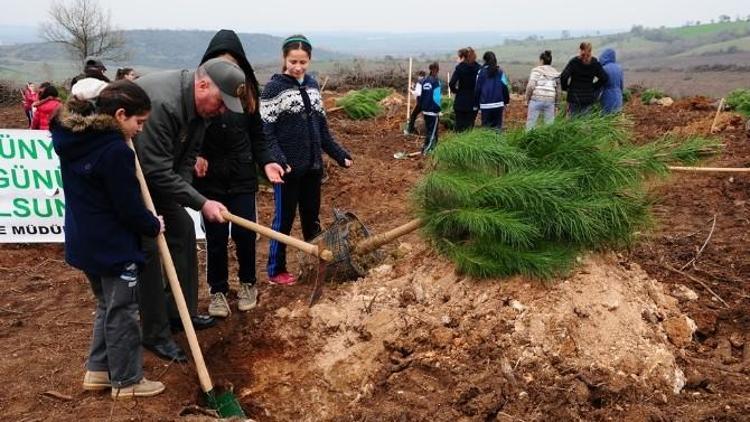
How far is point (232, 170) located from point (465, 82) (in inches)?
266

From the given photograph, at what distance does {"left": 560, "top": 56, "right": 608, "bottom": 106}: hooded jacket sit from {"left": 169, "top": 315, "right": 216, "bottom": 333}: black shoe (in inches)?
241

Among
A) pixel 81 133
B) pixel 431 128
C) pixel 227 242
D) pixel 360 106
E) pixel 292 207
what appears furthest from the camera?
pixel 360 106

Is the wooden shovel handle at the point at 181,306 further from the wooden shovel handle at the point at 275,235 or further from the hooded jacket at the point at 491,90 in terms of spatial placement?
the hooded jacket at the point at 491,90

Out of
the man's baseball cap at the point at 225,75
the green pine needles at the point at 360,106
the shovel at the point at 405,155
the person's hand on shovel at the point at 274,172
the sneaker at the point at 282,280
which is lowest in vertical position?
the shovel at the point at 405,155

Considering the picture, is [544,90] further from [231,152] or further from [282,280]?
[231,152]

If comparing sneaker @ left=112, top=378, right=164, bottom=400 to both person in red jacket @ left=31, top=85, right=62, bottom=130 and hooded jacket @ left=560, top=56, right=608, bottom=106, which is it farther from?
hooded jacket @ left=560, top=56, right=608, bottom=106

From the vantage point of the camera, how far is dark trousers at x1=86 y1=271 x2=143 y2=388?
10.2 feet

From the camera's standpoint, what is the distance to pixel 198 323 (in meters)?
4.08

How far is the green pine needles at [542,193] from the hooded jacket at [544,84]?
5.02 meters

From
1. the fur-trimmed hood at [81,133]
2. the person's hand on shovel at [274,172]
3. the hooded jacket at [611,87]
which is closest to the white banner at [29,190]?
the person's hand on shovel at [274,172]

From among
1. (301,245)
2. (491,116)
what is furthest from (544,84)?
(301,245)

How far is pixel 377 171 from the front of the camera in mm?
9539

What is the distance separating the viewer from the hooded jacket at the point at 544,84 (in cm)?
885

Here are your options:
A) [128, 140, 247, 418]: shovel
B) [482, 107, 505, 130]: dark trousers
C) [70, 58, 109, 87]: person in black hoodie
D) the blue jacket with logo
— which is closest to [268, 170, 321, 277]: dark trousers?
[128, 140, 247, 418]: shovel
